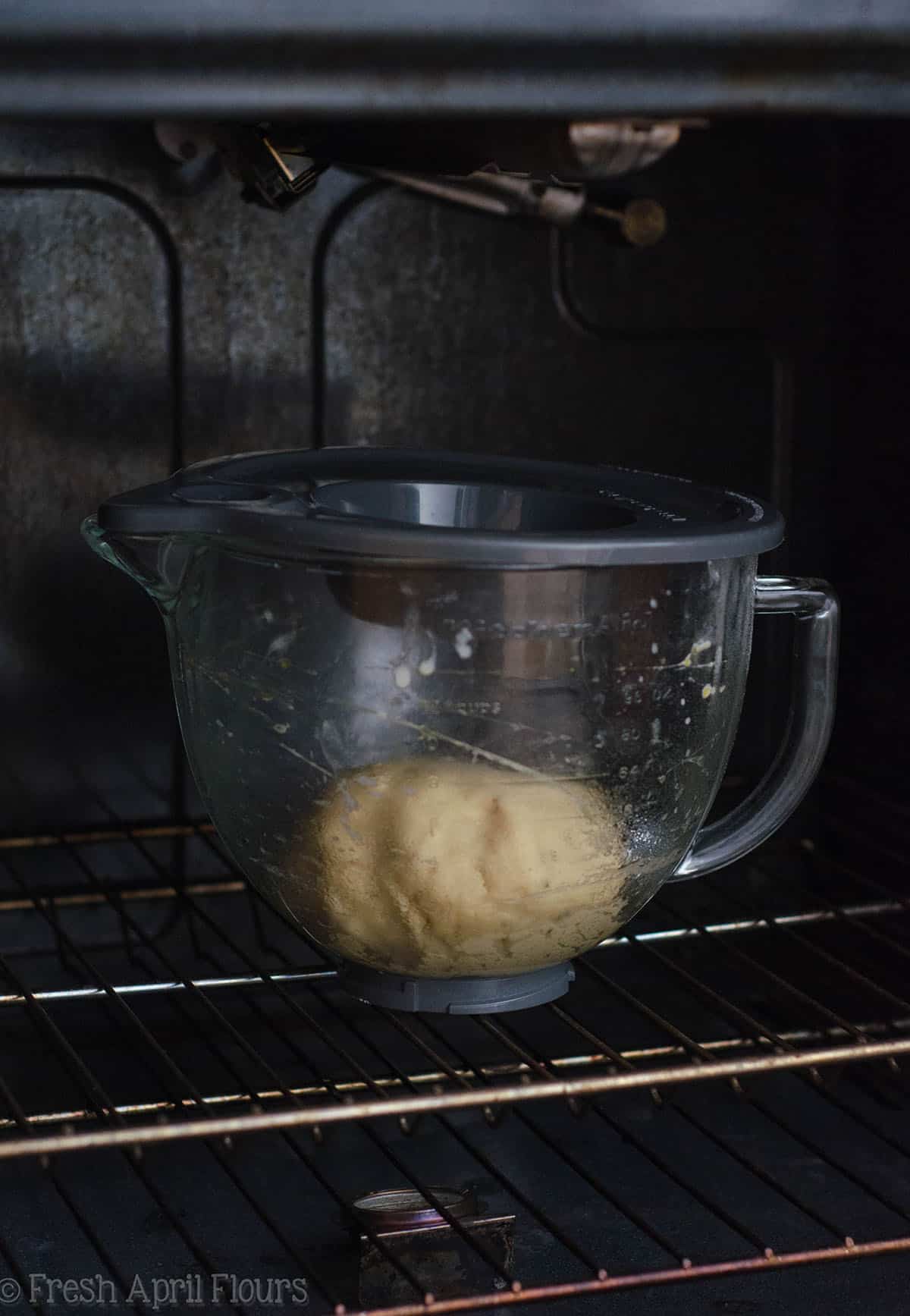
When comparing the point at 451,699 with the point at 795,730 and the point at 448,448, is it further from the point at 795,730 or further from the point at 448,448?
the point at 448,448

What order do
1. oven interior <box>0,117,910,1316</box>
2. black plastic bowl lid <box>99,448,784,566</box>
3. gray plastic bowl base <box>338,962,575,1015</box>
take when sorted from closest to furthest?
black plastic bowl lid <box>99,448,784,566</box> → gray plastic bowl base <box>338,962,575,1015</box> → oven interior <box>0,117,910,1316</box>

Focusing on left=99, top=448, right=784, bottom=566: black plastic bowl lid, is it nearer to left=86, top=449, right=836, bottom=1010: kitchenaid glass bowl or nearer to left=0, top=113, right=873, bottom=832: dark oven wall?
left=86, top=449, right=836, bottom=1010: kitchenaid glass bowl

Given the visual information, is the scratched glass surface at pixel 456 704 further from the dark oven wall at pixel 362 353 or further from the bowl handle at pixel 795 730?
the dark oven wall at pixel 362 353

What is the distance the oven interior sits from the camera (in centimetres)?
76

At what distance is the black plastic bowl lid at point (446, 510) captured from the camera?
1.68 ft

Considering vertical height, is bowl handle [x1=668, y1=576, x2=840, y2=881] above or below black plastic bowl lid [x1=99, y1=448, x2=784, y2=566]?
below

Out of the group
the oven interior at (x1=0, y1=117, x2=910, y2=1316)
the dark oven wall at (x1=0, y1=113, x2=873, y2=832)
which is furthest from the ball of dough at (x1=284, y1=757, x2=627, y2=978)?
the dark oven wall at (x1=0, y1=113, x2=873, y2=832)

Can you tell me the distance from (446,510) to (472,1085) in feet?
0.90

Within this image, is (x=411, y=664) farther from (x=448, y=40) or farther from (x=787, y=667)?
(x=787, y=667)

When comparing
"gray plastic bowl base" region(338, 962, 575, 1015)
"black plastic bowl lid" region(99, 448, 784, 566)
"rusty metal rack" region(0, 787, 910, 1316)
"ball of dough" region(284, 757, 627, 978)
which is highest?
"black plastic bowl lid" region(99, 448, 784, 566)

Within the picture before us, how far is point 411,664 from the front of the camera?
553 millimetres

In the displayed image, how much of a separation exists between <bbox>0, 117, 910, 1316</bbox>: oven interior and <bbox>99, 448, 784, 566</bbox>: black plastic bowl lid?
170mm

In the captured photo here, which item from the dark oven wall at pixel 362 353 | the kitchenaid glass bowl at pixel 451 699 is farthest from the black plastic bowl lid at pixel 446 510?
the dark oven wall at pixel 362 353

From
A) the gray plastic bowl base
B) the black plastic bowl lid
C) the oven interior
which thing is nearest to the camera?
the black plastic bowl lid
